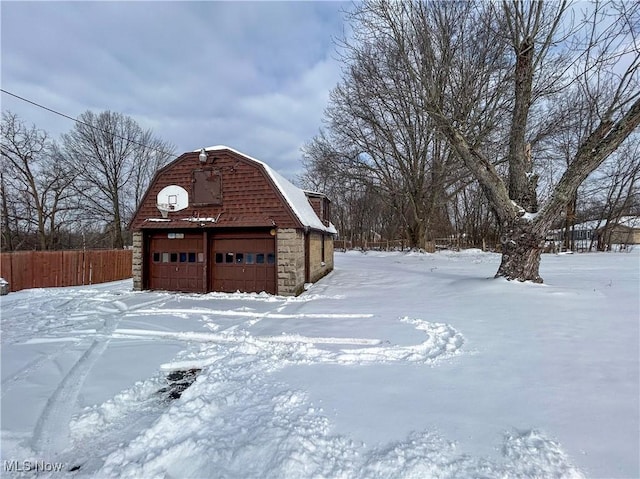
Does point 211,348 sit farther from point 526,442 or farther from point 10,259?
point 10,259

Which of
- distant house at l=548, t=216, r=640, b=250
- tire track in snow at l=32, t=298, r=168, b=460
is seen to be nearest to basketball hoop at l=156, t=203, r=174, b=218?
tire track in snow at l=32, t=298, r=168, b=460

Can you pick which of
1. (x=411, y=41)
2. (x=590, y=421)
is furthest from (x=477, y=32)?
(x=590, y=421)

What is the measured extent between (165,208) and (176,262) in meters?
1.93

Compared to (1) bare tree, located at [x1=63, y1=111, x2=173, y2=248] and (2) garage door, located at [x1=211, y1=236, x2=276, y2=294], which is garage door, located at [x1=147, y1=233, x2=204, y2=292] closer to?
(2) garage door, located at [x1=211, y1=236, x2=276, y2=294]

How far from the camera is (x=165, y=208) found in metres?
10.8

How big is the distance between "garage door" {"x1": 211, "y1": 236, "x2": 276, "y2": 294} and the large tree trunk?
22.7 ft

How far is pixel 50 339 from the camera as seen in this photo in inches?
217

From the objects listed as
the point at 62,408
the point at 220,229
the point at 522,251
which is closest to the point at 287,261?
the point at 220,229

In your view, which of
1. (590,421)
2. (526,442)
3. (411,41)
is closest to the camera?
(526,442)

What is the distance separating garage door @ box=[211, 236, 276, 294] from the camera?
10.2m

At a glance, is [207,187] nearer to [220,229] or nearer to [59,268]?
[220,229]

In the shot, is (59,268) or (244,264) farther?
(59,268)

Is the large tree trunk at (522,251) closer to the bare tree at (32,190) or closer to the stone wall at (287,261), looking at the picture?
the stone wall at (287,261)

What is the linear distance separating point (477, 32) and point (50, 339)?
14014 millimetres
